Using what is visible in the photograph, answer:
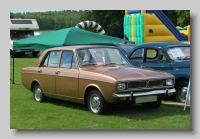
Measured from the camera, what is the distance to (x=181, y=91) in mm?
10148

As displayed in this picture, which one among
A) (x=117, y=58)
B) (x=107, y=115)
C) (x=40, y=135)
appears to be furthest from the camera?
(x=117, y=58)

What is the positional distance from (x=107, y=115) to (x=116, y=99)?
0.67 m

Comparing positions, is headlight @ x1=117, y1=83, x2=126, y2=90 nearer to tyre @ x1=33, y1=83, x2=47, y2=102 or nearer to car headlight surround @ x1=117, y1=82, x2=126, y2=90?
car headlight surround @ x1=117, y1=82, x2=126, y2=90

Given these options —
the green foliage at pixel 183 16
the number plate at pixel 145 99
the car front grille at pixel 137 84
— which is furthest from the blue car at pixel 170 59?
the green foliage at pixel 183 16

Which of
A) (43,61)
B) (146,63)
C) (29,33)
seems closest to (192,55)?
(146,63)

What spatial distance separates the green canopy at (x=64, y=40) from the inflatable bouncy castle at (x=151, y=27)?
15.7 meters

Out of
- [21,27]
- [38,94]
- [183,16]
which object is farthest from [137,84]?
[183,16]

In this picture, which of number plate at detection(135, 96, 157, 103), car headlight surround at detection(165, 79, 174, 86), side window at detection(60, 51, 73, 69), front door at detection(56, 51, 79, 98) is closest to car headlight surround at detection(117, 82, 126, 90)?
number plate at detection(135, 96, 157, 103)

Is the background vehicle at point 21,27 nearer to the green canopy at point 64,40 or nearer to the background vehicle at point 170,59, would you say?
the green canopy at point 64,40

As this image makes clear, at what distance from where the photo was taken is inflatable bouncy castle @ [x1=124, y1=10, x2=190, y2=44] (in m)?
28.5

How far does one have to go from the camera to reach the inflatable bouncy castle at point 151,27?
93.5 ft

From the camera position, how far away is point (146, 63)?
1142 cm

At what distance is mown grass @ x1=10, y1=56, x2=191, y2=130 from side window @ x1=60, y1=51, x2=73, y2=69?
1077 mm

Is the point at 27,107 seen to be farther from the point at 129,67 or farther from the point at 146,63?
the point at 146,63
